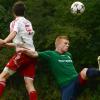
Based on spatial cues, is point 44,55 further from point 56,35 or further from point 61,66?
point 56,35

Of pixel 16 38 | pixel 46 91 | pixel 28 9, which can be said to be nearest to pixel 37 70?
pixel 46 91

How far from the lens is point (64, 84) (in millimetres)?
9336

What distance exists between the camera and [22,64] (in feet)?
32.2

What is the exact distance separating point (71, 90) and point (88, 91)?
255 inches

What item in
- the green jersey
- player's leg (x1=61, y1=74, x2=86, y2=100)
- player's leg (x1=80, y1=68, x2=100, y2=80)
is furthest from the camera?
the green jersey

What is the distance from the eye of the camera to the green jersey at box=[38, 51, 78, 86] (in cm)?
938

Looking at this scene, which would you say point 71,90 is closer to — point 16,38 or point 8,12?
point 16,38

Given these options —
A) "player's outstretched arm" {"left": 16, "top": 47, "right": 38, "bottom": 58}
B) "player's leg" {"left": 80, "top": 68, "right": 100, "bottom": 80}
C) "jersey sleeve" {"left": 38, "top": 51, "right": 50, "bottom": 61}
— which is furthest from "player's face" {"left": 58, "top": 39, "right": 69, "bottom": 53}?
"player's leg" {"left": 80, "top": 68, "right": 100, "bottom": 80}

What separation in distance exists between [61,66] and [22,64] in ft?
2.57

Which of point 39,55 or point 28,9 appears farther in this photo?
point 28,9

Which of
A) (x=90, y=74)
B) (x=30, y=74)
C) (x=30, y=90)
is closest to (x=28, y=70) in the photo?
(x=30, y=74)

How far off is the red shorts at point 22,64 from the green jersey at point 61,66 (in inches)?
16.2

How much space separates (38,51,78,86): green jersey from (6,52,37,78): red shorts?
0.41 metres

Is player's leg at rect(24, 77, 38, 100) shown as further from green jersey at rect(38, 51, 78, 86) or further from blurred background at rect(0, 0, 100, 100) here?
blurred background at rect(0, 0, 100, 100)
